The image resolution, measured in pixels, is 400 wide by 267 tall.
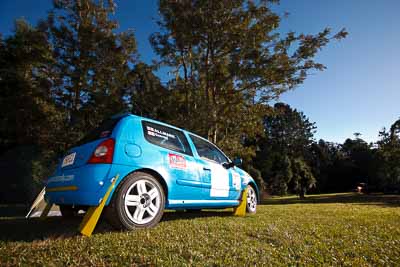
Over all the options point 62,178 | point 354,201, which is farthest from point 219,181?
point 354,201

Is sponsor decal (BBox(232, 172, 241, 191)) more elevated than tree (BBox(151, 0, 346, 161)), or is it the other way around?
tree (BBox(151, 0, 346, 161))

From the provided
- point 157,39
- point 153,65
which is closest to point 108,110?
point 153,65

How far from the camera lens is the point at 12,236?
2.78 metres

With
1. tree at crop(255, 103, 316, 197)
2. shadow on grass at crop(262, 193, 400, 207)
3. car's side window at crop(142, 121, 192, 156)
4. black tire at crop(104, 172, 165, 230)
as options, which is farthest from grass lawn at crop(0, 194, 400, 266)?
tree at crop(255, 103, 316, 197)

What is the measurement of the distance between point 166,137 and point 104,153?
112 cm

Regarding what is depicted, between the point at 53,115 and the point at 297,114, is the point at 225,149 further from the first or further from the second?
the point at 297,114

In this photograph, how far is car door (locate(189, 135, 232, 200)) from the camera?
4.12 m

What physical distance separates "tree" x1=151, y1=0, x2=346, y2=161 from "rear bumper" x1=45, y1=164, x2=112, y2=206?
6.22 meters

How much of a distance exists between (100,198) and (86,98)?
8.76m

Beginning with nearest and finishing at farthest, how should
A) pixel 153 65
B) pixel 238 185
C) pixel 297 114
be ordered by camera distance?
pixel 238 185
pixel 153 65
pixel 297 114

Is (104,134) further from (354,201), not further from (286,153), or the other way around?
(286,153)

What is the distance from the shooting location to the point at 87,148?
10.3 feet

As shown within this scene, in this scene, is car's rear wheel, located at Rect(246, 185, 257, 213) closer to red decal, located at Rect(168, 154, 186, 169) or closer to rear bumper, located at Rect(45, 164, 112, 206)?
red decal, located at Rect(168, 154, 186, 169)

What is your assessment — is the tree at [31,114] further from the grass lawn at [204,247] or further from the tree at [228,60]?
the grass lawn at [204,247]
